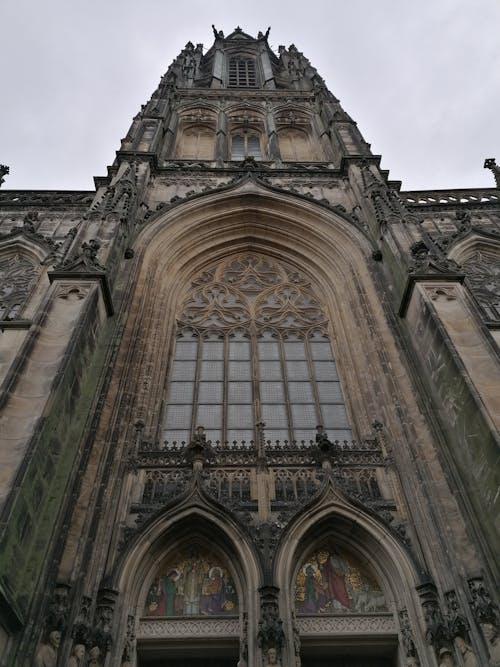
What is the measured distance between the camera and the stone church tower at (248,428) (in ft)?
23.2

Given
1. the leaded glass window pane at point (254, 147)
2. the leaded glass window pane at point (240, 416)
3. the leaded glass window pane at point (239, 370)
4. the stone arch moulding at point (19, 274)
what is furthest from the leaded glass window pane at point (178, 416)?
the leaded glass window pane at point (254, 147)

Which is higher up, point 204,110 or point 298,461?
point 204,110

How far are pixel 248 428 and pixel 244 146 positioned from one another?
14580mm

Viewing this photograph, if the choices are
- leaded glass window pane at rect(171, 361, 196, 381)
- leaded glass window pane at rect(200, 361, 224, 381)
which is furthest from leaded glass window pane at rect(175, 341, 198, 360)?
leaded glass window pane at rect(200, 361, 224, 381)

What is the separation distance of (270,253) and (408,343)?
6.06 meters

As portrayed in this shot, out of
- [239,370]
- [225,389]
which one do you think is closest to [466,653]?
[225,389]

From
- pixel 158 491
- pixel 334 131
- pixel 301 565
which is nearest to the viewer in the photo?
pixel 301 565

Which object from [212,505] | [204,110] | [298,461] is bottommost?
[212,505]

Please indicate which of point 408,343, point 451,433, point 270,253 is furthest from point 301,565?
point 270,253

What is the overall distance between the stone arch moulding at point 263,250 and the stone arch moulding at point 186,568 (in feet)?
10.5

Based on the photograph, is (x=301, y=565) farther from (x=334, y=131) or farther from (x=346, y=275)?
(x=334, y=131)

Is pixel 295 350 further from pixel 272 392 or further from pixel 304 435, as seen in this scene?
pixel 304 435

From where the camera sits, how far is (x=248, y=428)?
34.8ft

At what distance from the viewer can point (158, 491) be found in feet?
28.7
